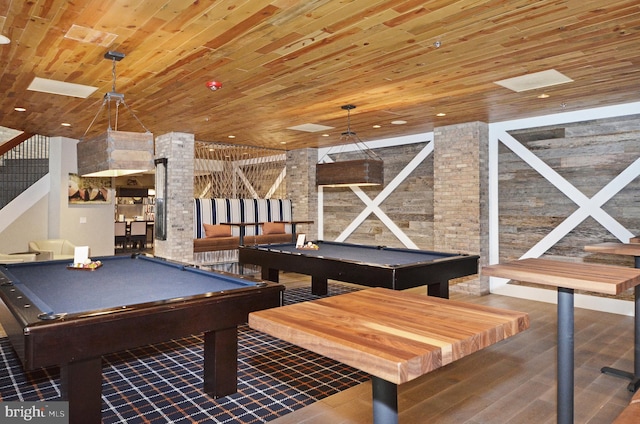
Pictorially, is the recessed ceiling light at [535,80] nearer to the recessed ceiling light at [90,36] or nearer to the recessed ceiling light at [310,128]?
the recessed ceiling light at [310,128]

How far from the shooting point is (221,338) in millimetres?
3049

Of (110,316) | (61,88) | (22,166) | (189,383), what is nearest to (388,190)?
(61,88)

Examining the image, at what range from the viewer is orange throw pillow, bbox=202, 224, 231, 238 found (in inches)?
333

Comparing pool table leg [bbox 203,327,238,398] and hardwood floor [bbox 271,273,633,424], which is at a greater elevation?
pool table leg [bbox 203,327,238,398]

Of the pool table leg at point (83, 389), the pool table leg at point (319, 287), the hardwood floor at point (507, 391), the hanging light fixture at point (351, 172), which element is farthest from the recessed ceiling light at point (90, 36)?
the pool table leg at point (319, 287)

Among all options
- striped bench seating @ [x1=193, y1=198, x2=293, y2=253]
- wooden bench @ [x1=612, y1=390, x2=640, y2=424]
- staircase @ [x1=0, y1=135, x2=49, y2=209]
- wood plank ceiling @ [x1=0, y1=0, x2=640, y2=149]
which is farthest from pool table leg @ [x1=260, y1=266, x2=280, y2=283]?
wooden bench @ [x1=612, y1=390, x2=640, y2=424]

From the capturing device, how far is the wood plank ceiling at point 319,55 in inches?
113

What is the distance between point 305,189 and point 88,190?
4475 millimetres

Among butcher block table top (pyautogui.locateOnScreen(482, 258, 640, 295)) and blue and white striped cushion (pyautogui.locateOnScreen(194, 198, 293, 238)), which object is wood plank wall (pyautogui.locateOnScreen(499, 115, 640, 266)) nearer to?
butcher block table top (pyautogui.locateOnScreen(482, 258, 640, 295))

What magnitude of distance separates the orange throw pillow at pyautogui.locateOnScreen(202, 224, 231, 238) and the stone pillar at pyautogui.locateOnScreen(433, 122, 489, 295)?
4.05 metres

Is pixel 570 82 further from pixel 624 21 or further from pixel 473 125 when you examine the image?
pixel 473 125

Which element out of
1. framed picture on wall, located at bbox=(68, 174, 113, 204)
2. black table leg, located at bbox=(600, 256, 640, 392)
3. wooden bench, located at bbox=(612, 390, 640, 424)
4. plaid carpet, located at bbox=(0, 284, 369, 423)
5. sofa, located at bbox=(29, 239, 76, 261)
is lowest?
plaid carpet, located at bbox=(0, 284, 369, 423)

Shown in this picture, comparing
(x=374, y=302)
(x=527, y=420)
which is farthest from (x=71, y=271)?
(x=527, y=420)

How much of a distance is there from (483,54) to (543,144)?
3278 millimetres
